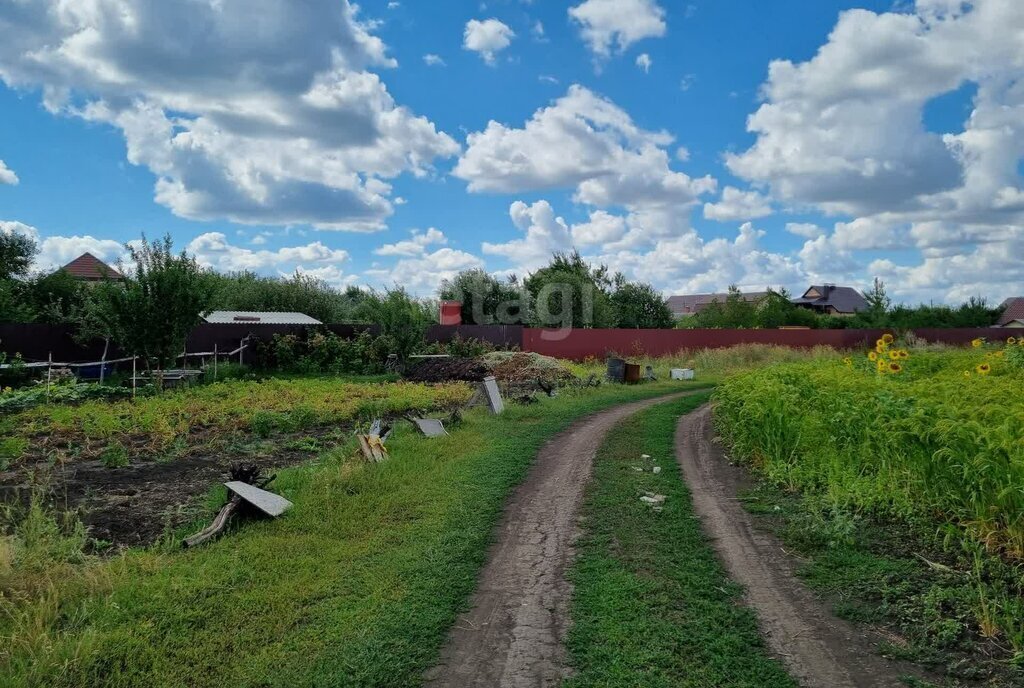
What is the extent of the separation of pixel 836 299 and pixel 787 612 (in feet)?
260

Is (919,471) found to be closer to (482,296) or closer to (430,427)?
(430,427)

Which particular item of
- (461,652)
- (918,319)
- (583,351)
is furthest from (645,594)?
(918,319)

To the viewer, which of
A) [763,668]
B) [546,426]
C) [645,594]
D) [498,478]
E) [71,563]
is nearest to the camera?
[763,668]

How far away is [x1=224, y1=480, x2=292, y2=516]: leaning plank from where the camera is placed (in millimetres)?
5602

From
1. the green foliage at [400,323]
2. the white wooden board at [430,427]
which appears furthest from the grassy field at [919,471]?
the green foliage at [400,323]

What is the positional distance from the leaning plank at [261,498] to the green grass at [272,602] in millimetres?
117

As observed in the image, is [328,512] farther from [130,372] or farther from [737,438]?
[130,372]

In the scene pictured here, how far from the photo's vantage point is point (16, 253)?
109 ft

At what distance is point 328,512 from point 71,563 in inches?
72.4

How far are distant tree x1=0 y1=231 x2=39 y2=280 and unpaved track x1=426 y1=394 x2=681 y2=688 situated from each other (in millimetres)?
34403

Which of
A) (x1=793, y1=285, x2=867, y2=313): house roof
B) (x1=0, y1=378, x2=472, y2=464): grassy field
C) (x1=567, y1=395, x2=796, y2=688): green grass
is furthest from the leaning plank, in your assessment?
(x1=793, y1=285, x2=867, y2=313): house roof

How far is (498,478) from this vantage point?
24.1ft

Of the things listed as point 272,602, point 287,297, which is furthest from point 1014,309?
point 272,602

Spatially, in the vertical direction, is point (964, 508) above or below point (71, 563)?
above
